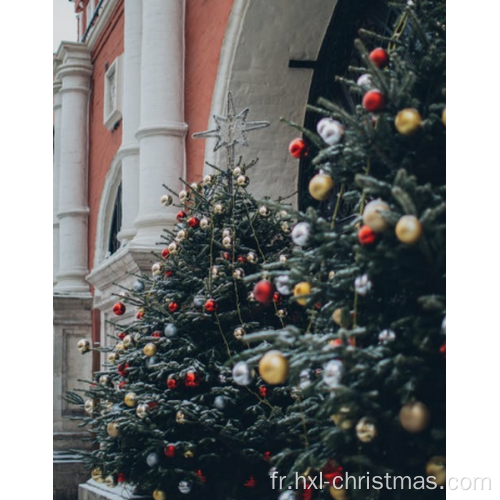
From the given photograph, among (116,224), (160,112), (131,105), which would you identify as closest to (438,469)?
(160,112)

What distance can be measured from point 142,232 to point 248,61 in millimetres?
1771

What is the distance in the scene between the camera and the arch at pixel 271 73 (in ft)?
23.5

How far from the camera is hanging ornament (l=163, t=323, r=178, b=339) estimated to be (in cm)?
474

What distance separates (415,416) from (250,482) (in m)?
2.26

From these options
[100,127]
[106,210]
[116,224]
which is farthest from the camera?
[100,127]

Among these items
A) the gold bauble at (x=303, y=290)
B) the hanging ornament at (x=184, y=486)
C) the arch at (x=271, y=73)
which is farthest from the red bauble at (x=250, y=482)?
the arch at (x=271, y=73)

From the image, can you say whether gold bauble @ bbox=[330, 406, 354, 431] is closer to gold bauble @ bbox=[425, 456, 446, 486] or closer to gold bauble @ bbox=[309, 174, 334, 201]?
gold bauble @ bbox=[425, 456, 446, 486]

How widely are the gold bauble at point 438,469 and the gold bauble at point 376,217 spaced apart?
2.38ft

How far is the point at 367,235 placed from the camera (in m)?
2.63

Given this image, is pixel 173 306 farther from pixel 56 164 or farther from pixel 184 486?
pixel 56 164

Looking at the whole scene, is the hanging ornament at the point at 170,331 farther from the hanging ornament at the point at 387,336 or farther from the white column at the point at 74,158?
the white column at the point at 74,158

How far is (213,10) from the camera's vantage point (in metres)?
7.68
